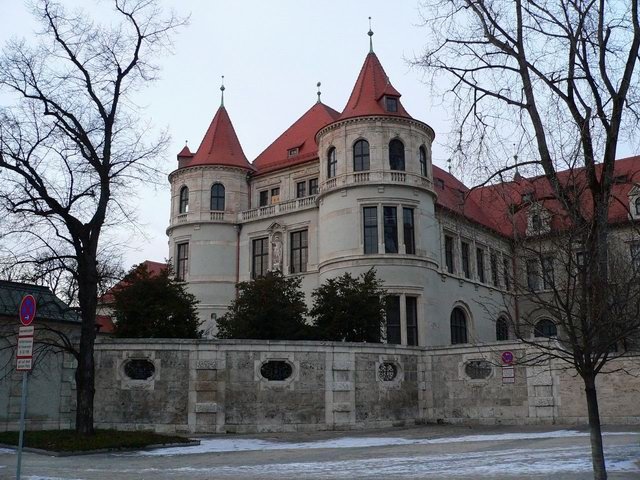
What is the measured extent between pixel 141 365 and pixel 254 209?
20.3 m

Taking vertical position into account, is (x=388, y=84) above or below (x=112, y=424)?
above

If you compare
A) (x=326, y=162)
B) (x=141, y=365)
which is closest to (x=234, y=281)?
(x=326, y=162)

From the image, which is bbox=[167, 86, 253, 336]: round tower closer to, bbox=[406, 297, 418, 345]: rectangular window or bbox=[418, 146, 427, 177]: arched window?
bbox=[406, 297, 418, 345]: rectangular window

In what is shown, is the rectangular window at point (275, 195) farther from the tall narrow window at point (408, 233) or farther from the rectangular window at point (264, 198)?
the tall narrow window at point (408, 233)

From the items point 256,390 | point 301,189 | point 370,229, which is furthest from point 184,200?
point 256,390

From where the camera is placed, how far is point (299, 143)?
4431cm

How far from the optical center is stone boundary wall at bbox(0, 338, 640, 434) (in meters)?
23.2

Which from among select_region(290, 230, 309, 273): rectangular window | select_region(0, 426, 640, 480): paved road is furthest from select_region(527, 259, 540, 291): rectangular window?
select_region(290, 230, 309, 273): rectangular window

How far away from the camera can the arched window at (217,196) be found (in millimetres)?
43719

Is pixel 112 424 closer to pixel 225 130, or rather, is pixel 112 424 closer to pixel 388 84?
pixel 388 84

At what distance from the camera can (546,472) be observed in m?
12.4

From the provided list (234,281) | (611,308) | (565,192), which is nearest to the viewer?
(611,308)

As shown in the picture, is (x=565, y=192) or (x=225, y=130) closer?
(x=565, y=192)

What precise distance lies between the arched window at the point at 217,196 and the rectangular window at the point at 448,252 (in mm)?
14208
